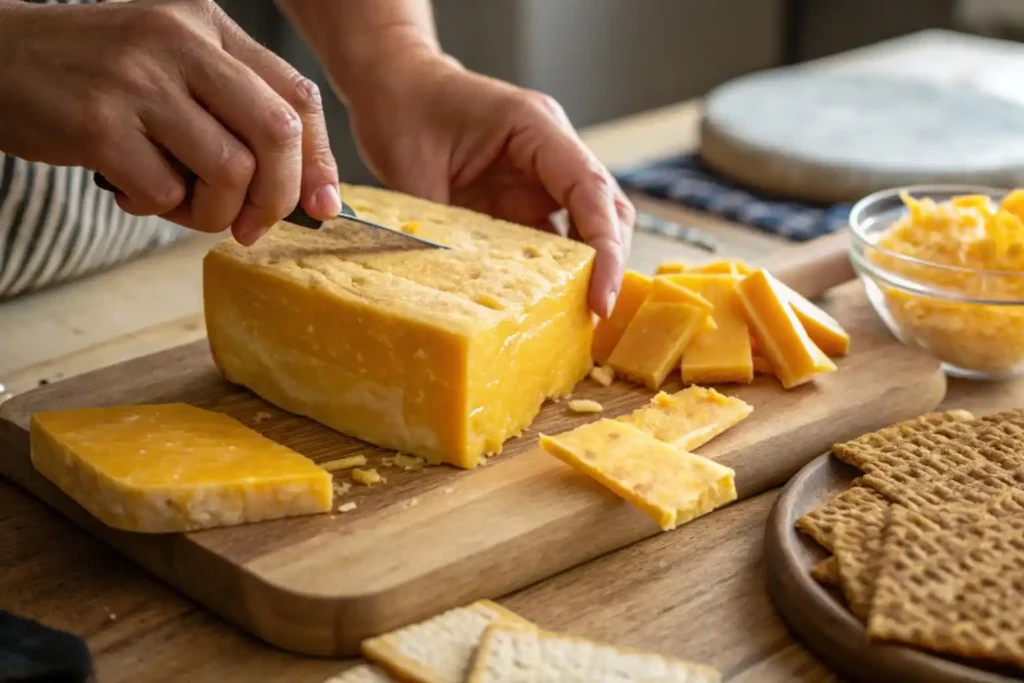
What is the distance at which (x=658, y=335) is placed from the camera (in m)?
1.81

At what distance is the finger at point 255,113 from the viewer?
1387mm

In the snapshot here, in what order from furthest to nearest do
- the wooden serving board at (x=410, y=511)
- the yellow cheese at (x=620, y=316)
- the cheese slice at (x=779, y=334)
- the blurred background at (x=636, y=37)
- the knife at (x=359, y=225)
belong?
the blurred background at (x=636, y=37) < the yellow cheese at (x=620, y=316) < the cheese slice at (x=779, y=334) < the knife at (x=359, y=225) < the wooden serving board at (x=410, y=511)

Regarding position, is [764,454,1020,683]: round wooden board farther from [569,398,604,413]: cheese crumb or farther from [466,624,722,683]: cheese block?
[569,398,604,413]: cheese crumb

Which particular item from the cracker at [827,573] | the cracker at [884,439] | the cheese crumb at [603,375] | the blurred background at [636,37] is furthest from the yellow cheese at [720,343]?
the blurred background at [636,37]

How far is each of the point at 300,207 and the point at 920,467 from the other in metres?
0.86

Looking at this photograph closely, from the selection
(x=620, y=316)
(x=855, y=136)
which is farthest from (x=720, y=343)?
(x=855, y=136)

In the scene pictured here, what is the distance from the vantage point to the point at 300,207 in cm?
161

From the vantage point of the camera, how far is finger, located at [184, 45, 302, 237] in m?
1.39

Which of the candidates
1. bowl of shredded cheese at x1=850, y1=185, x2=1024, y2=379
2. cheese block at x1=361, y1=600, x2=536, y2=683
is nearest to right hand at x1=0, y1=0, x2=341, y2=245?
cheese block at x1=361, y1=600, x2=536, y2=683

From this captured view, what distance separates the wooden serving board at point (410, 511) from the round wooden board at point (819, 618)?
149 mm

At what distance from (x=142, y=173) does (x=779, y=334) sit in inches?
36.6

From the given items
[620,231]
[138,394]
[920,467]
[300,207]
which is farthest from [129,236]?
[920,467]

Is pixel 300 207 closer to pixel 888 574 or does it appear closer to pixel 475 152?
pixel 475 152

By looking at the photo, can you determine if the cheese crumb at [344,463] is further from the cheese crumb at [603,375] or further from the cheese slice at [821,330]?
the cheese slice at [821,330]
